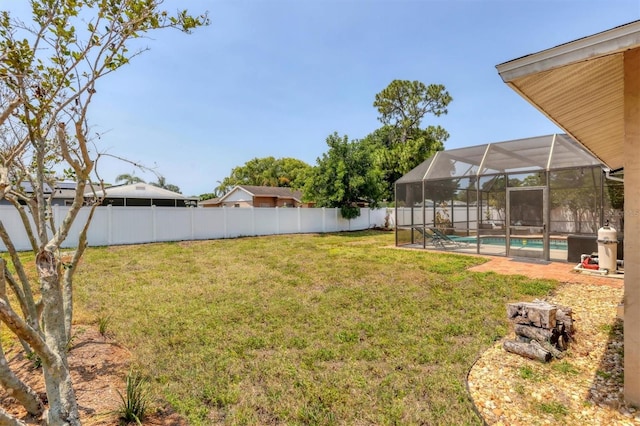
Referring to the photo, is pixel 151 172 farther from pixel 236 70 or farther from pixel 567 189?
pixel 567 189

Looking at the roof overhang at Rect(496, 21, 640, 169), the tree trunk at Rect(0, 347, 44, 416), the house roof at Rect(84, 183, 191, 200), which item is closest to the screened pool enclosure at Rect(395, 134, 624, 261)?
the roof overhang at Rect(496, 21, 640, 169)

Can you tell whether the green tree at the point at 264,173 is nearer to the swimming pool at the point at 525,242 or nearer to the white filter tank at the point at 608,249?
the swimming pool at the point at 525,242

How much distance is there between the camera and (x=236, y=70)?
28.3ft

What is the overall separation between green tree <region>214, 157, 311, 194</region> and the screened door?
3617 centimetres

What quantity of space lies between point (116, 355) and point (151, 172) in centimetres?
214

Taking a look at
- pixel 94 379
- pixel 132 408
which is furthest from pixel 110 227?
pixel 132 408

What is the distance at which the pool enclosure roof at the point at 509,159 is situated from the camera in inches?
347

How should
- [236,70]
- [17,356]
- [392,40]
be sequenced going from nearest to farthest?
1. [17,356]
2. [236,70]
3. [392,40]

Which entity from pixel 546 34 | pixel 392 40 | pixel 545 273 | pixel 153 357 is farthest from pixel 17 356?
pixel 392 40

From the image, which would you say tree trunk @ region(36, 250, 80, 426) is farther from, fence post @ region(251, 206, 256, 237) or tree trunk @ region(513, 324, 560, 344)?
fence post @ region(251, 206, 256, 237)

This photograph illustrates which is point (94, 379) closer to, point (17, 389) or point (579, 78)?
point (17, 389)

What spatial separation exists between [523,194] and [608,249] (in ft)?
8.98

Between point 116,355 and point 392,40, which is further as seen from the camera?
point 392,40

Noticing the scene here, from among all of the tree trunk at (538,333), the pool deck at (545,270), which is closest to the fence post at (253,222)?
the pool deck at (545,270)
